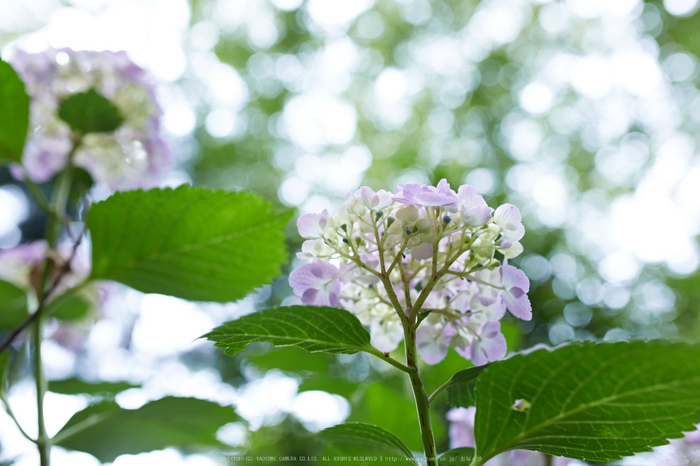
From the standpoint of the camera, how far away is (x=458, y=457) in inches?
19.3

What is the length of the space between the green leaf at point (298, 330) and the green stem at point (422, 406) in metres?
0.05

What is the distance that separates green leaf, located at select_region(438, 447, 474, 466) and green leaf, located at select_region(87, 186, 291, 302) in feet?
1.26

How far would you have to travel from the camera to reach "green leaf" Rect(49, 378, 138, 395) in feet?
2.93

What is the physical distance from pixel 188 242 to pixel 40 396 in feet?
0.98

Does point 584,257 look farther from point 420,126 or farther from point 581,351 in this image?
point 581,351

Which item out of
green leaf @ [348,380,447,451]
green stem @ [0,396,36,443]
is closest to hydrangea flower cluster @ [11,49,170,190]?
green stem @ [0,396,36,443]

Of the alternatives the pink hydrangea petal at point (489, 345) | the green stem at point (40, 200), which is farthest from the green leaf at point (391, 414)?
the green stem at point (40, 200)

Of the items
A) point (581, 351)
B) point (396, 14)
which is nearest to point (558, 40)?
point (396, 14)

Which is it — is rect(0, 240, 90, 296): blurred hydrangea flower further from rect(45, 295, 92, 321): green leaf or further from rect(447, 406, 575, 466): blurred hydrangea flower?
rect(447, 406, 575, 466): blurred hydrangea flower

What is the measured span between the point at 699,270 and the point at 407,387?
5.67 metres

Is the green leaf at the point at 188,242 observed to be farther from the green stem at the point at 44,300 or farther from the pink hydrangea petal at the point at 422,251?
the pink hydrangea petal at the point at 422,251

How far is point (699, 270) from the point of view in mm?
5273

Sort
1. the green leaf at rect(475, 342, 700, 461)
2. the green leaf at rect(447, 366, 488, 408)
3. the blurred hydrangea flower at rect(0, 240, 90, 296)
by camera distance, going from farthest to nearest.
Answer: the blurred hydrangea flower at rect(0, 240, 90, 296) → the green leaf at rect(447, 366, 488, 408) → the green leaf at rect(475, 342, 700, 461)

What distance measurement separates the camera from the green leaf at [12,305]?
2.80 ft
